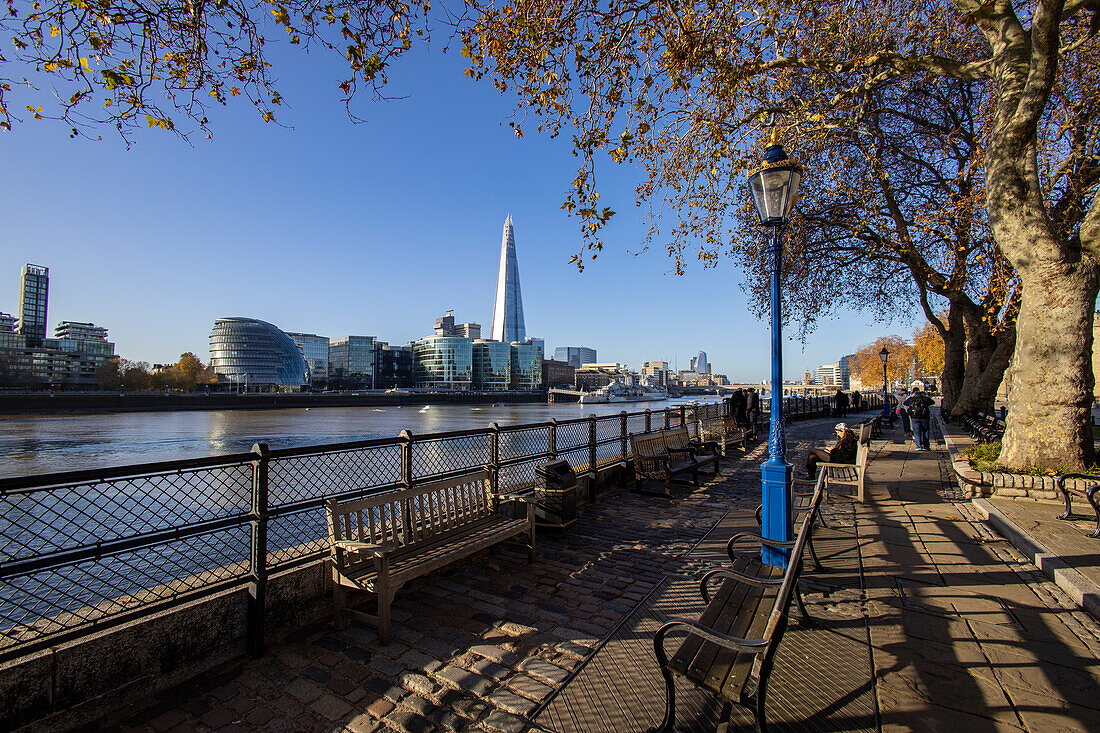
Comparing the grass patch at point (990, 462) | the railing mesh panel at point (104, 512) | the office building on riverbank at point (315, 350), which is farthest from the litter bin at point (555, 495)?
the office building on riverbank at point (315, 350)

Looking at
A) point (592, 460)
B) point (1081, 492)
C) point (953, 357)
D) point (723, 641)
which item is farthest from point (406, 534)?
point (953, 357)

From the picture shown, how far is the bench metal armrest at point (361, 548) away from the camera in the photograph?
12.7 ft

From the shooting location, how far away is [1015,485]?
24.7 feet

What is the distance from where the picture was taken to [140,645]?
3.15 metres

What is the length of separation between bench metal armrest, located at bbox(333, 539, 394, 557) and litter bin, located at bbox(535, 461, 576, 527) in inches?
110

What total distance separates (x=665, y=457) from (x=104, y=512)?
28.0ft

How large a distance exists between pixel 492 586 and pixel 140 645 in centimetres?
275

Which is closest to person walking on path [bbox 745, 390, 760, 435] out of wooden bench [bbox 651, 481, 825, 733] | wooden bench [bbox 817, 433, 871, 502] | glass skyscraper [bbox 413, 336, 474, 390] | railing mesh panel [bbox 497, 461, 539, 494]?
wooden bench [bbox 817, 433, 871, 502]

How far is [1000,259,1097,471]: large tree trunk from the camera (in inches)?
294

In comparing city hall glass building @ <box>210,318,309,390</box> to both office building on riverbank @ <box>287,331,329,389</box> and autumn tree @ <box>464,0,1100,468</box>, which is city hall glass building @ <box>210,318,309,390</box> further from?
autumn tree @ <box>464,0,1100,468</box>

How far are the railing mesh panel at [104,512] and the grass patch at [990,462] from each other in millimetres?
10357

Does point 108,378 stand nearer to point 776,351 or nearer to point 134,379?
point 134,379

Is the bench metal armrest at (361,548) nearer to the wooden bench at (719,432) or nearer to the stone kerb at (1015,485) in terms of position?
the stone kerb at (1015,485)

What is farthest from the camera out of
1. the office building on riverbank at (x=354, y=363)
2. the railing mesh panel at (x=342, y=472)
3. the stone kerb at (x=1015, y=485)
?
the office building on riverbank at (x=354, y=363)
